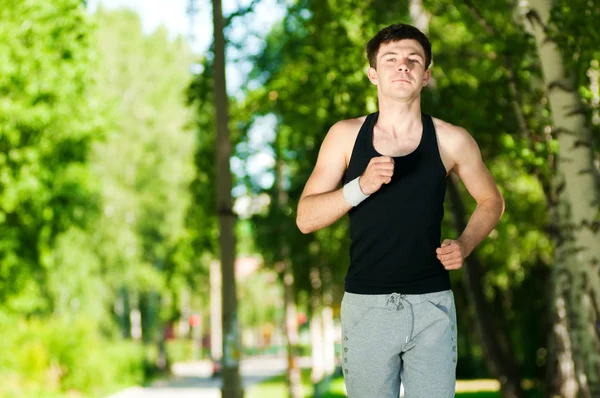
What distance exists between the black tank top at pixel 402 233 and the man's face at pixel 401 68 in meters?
0.24

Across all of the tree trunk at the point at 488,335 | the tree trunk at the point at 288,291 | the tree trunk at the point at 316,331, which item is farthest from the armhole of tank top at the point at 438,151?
the tree trunk at the point at 316,331

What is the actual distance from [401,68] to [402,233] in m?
0.55

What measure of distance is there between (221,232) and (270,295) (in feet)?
275

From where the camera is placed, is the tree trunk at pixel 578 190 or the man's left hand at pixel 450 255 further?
the tree trunk at pixel 578 190

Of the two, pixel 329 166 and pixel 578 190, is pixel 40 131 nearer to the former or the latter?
pixel 578 190

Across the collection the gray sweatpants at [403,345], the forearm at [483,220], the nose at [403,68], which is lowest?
the gray sweatpants at [403,345]

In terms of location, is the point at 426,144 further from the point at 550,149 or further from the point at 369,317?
the point at 550,149

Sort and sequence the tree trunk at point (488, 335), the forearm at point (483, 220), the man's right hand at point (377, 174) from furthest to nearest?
the tree trunk at point (488, 335) → the forearm at point (483, 220) → the man's right hand at point (377, 174)

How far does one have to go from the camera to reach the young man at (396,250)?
3.43 m

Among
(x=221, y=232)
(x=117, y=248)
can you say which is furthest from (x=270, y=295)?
(x=221, y=232)

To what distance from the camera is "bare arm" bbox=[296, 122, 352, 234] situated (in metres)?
3.52

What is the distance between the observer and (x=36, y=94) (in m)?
24.3

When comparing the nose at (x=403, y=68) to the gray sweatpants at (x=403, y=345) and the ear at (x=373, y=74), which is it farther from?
the gray sweatpants at (x=403, y=345)

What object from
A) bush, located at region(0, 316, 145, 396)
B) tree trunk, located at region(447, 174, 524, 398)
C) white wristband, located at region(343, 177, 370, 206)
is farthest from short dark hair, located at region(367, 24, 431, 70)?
bush, located at region(0, 316, 145, 396)
